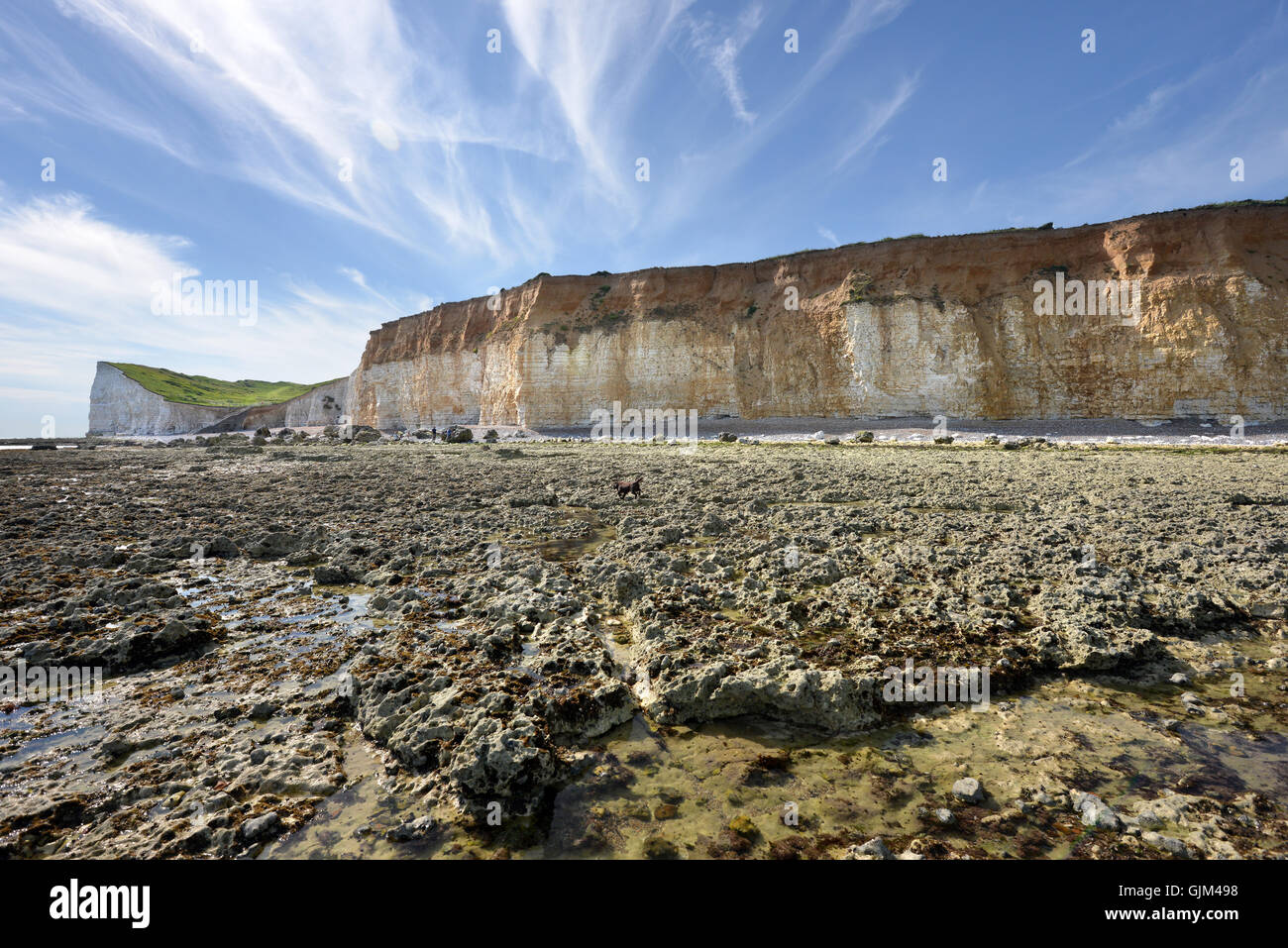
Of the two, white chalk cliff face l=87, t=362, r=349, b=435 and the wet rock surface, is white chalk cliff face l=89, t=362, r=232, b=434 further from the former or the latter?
the wet rock surface

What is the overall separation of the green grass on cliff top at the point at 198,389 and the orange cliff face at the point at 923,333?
162 feet

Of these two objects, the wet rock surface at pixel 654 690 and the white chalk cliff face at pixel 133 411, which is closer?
the wet rock surface at pixel 654 690

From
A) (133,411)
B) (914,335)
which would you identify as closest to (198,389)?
(133,411)

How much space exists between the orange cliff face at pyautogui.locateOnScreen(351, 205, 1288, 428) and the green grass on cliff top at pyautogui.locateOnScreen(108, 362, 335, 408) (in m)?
49.5

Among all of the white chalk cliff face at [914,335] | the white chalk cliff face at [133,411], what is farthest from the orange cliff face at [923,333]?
the white chalk cliff face at [133,411]

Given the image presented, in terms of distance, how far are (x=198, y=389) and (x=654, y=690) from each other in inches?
4729

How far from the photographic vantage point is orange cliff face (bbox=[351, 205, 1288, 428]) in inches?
1389

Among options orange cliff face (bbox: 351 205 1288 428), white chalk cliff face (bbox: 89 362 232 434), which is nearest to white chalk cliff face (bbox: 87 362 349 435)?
white chalk cliff face (bbox: 89 362 232 434)

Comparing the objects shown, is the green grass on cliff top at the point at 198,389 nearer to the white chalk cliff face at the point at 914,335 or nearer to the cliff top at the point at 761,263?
the cliff top at the point at 761,263

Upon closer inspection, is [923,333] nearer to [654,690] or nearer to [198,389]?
[654,690]

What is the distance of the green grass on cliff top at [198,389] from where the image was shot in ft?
265

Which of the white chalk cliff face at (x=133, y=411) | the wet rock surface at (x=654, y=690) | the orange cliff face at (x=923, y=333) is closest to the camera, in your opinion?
the wet rock surface at (x=654, y=690)
